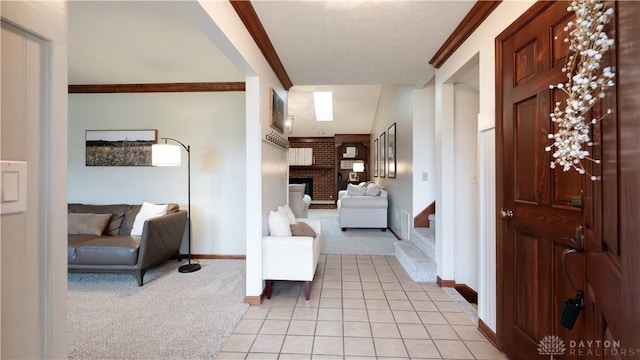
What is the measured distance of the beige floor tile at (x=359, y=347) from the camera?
1.78 meters

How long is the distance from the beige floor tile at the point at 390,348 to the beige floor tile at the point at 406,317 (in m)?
0.28

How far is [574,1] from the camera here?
43.2 inches

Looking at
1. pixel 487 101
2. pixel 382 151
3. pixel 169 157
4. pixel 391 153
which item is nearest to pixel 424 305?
pixel 487 101

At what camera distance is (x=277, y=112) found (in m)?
3.13

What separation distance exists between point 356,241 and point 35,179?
176 inches

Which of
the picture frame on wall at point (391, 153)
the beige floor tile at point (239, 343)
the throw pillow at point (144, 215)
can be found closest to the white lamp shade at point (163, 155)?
the throw pillow at point (144, 215)

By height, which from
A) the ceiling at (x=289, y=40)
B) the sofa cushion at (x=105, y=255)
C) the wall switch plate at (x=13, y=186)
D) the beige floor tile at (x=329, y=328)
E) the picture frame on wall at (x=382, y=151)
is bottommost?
the beige floor tile at (x=329, y=328)

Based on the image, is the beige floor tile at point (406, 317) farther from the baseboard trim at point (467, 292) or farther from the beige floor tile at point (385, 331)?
the baseboard trim at point (467, 292)

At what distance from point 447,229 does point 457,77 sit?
4.91 feet

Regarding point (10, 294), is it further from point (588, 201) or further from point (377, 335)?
point (377, 335)

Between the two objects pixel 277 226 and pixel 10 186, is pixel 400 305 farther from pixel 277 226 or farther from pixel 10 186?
pixel 10 186

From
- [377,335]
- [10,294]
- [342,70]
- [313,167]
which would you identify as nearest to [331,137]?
[313,167]

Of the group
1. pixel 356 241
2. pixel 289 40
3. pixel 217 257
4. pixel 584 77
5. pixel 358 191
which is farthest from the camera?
pixel 358 191

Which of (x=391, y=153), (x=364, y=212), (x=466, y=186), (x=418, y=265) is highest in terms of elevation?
(x=391, y=153)
